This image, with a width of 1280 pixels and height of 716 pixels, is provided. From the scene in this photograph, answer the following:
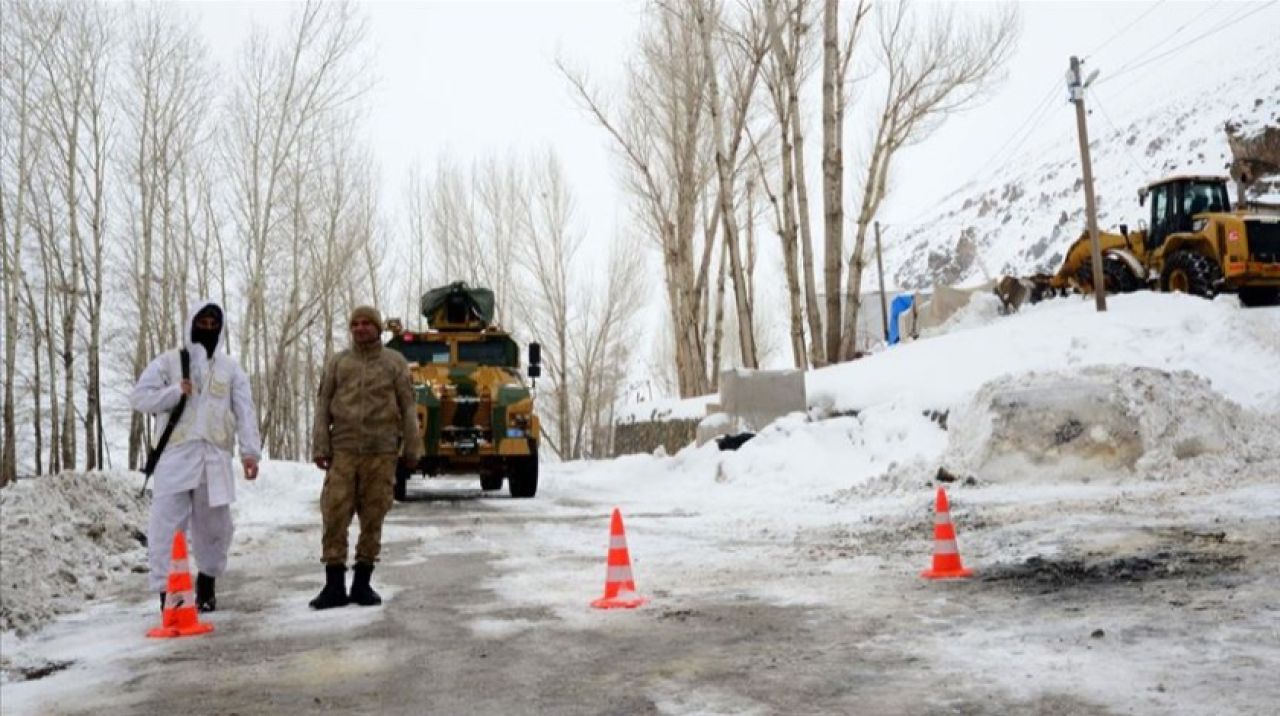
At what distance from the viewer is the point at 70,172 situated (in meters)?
27.5

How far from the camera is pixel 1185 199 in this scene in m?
23.4

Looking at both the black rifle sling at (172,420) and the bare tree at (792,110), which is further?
the bare tree at (792,110)

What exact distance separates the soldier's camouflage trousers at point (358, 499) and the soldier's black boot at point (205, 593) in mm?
655

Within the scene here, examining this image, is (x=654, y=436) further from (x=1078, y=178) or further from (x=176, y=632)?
(x=1078, y=178)

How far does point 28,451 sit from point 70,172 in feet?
69.5

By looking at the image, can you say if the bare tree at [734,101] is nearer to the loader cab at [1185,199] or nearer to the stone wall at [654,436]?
the stone wall at [654,436]

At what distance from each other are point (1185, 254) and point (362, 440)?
20094 millimetres

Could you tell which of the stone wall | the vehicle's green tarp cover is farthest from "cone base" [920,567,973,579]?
the stone wall

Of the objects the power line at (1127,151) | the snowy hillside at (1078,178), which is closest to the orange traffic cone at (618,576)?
the snowy hillside at (1078,178)

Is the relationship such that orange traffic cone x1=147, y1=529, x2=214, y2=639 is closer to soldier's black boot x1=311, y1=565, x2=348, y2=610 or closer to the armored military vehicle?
soldier's black boot x1=311, y1=565, x2=348, y2=610

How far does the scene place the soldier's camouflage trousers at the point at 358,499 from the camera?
22.0 ft

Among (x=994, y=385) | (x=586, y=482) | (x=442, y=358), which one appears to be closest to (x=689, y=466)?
(x=586, y=482)

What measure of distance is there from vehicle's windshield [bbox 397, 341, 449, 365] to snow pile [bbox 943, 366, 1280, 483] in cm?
771

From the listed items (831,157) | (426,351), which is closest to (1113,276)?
(831,157)
